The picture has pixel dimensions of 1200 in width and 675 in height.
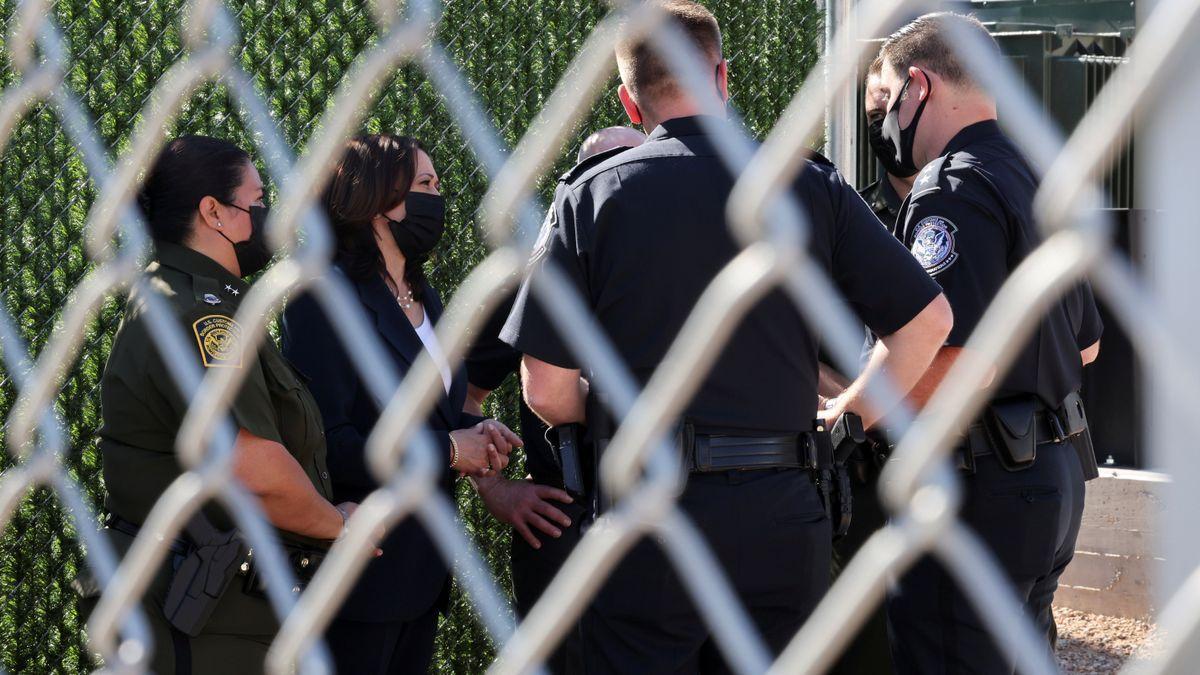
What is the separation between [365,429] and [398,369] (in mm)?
173

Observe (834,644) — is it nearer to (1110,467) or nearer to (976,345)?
(976,345)

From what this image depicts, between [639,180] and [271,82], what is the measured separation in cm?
217

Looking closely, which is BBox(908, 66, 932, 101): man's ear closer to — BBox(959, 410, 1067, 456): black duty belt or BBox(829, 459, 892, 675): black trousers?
BBox(959, 410, 1067, 456): black duty belt

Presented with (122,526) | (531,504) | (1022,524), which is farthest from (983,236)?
(122,526)

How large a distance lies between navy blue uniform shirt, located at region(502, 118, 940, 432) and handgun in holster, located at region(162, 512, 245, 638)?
690mm

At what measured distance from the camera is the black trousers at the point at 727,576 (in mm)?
2516

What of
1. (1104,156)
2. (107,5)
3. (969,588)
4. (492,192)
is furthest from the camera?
(107,5)

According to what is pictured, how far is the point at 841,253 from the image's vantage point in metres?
2.49

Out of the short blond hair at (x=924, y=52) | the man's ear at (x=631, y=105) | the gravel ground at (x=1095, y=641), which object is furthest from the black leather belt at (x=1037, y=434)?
the gravel ground at (x=1095, y=641)

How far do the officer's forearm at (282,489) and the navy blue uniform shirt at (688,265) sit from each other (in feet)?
1.75

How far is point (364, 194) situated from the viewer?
314 centimetres

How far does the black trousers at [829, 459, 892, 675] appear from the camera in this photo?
3.33 meters

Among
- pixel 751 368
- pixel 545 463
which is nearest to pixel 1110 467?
pixel 545 463

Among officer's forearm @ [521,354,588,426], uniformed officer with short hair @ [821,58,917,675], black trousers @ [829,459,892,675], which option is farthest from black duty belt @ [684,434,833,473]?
black trousers @ [829,459,892,675]
